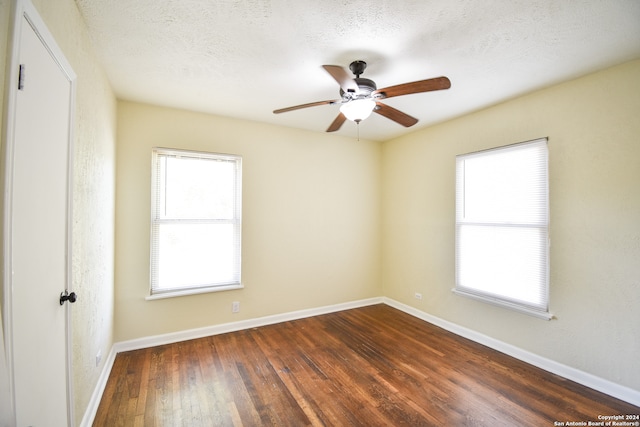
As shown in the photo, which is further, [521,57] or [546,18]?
[521,57]

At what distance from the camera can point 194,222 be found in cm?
319

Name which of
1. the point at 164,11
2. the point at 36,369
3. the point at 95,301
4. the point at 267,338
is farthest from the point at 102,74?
the point at 267,338

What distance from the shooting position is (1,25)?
0.89 metres

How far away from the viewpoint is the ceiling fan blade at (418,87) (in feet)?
5.65

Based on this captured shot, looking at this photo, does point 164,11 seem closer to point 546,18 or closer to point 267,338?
point 546,18

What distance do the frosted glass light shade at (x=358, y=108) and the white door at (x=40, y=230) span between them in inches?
65.1

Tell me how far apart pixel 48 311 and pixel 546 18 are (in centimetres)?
314

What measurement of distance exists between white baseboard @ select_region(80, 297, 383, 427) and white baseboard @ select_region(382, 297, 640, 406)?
50.3 inches

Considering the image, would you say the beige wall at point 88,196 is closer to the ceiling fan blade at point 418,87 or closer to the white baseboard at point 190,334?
the white baseboard at point 190,334

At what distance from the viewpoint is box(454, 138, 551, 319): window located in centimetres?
261

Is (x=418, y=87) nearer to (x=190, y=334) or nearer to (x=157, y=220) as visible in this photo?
(x=157, y=220)

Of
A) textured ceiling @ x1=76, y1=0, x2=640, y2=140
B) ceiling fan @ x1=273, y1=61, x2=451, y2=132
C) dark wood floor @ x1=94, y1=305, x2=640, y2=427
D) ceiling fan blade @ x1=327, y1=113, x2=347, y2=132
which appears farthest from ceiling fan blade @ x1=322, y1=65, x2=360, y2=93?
dark wood floor @ x1=94, y1=305, x2=640, y2=427

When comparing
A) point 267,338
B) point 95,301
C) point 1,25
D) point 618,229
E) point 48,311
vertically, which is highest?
point 1,25

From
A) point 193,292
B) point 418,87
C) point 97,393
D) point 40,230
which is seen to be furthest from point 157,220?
point 418,87
